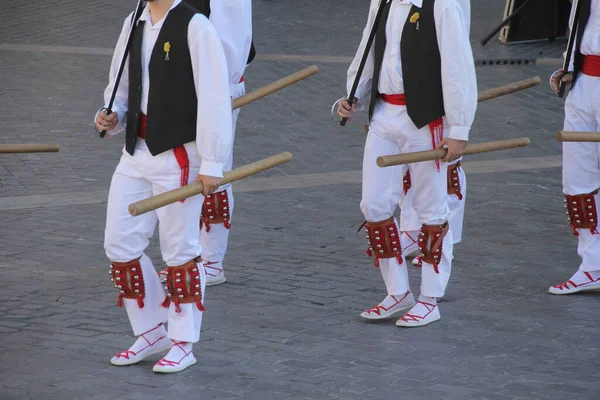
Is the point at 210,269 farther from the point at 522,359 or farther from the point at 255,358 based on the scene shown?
the point at 522,359

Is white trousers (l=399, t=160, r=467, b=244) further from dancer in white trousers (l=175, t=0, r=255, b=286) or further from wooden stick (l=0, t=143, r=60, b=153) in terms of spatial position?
wooden stick (l=0, t=143, r=60, b=153)

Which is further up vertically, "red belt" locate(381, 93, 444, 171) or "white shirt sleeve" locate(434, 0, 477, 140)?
"white shirt sleeve" locate(434, 0, 477, 140)

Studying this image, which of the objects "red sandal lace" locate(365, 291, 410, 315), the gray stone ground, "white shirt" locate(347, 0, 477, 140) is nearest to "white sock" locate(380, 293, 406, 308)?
"red sandal lace" locate(365, 291, 410, 315)

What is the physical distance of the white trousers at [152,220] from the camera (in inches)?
213

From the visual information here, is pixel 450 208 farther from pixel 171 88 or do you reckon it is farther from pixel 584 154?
pixel 171 88

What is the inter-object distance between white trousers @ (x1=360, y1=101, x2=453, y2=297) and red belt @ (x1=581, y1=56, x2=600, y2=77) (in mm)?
1092

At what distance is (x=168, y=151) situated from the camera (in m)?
5.41

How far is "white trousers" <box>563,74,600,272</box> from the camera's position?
6590 millimetres

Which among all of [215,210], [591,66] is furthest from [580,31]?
[215,210]

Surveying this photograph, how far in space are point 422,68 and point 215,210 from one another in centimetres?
179

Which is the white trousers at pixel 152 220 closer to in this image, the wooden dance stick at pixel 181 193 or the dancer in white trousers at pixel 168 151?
the dancer in white trousers at pixel 168 151

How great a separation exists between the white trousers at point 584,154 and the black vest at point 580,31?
0.18ft

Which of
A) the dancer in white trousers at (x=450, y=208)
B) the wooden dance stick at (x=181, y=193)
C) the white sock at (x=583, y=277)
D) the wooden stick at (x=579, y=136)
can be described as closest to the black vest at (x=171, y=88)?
the wooden dance stick at (x=181, y=193)

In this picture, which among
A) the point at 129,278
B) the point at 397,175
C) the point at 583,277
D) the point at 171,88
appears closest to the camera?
the point at 171,88
